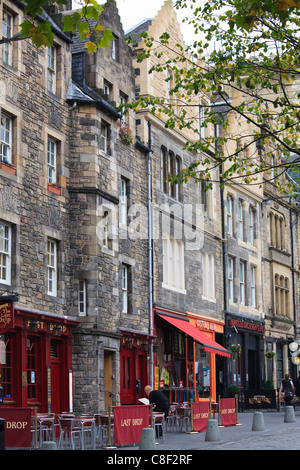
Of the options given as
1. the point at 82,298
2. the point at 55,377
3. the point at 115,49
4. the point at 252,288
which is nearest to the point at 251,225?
the point at 252,288

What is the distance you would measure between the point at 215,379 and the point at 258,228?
9.68 metres

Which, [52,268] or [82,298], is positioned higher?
[52,268]

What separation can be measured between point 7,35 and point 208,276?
1709 centimetres

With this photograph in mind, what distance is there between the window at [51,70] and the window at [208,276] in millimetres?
13703

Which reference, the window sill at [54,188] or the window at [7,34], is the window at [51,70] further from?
the window sill at [54,188]

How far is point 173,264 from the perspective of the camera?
33438 mm

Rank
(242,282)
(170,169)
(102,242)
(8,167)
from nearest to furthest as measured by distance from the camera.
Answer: (8,167) < (102,242) < (170,169) < (242,282)

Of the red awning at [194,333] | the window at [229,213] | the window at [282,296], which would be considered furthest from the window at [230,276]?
the red awning at [194,333]

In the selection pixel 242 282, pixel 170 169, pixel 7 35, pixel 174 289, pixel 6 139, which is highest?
pixel 7 35

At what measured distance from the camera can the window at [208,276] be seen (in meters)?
37.0

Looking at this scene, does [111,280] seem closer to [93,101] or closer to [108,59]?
[93,101]

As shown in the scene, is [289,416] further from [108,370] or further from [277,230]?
[277,230]

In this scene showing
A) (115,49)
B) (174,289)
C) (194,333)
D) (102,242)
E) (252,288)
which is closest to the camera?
(102,242)

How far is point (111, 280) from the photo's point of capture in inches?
1046
